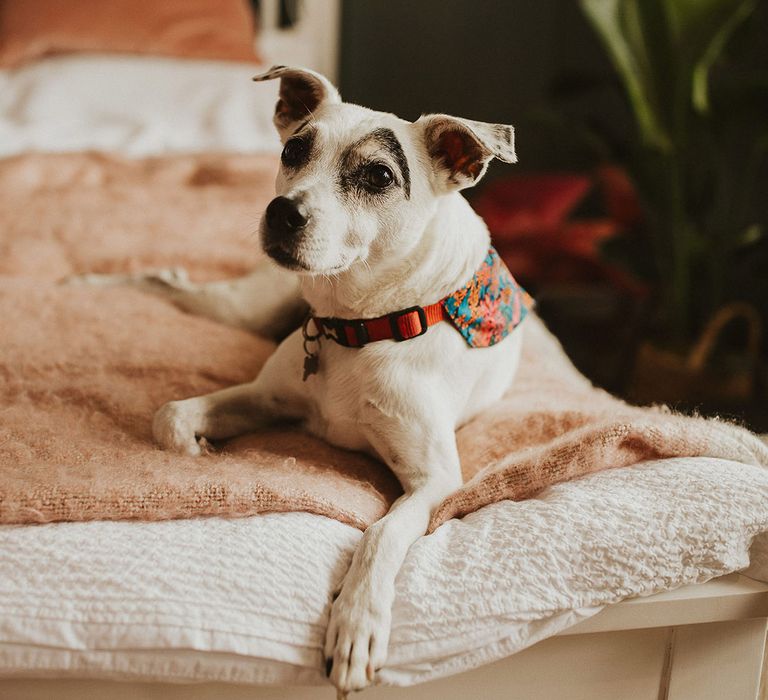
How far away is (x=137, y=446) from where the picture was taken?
1333 millimetres

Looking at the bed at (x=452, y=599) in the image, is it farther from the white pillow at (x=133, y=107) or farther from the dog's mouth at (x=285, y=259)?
the white pillow at (x=133, y=107)

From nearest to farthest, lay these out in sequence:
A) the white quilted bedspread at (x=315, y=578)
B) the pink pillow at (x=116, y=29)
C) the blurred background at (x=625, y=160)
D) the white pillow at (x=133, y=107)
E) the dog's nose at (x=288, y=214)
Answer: the white quilted bedspread at (x=315, y=578), the dog's nose at (x=288, y=214), the blurred background at (x=625, y=160), the white pillow at (x=133, y=107), the pink pillow at (x=116, y=29)

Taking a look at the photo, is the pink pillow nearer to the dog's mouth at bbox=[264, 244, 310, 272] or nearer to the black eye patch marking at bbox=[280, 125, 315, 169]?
Answer: the black eye patch marking at bbox=[280, 125, 315, 169]

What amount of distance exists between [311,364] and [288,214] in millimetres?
304

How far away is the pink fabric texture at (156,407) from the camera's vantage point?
117 cm

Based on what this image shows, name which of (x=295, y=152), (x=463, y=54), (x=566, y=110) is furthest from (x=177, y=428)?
(x=566, y=110)

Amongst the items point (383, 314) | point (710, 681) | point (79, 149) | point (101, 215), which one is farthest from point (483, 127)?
point (79, 149)

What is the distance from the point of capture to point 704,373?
3064mm

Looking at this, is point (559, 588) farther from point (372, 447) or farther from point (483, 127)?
point (483, 127)

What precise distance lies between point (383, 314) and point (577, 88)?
Answer: 7.89 ft

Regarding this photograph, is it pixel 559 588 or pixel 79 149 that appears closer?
pixel 559 588

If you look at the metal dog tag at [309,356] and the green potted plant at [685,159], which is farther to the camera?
the green potted plant at [685,159]

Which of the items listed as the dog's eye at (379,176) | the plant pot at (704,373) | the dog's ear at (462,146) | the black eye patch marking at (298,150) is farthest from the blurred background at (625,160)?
the black eye patch marking at (298,150)

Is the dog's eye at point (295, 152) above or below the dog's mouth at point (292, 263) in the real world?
above
